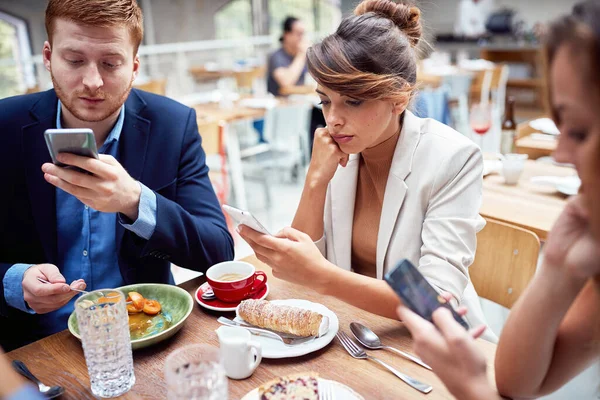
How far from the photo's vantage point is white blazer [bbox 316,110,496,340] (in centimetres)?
130

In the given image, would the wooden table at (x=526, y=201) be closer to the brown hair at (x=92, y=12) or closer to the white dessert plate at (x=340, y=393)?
the white dessert plate at (x=340, y=393)

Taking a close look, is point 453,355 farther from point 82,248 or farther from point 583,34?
point 82,248

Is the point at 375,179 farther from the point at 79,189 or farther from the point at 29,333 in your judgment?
the point at 29,333

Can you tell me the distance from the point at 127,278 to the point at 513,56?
8907mm

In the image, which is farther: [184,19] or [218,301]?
[184,19]

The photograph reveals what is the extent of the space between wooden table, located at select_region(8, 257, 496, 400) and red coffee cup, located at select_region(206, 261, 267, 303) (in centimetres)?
7

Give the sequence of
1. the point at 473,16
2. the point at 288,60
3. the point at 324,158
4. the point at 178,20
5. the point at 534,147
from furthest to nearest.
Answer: the point at 178,20, the point at 473,16, the point at 288,60, the point at 534,147, the point at 324,158

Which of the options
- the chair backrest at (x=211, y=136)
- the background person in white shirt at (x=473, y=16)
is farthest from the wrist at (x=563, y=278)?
the background person in white shirt at (x=473, y=16)

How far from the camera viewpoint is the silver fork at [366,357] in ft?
3.15

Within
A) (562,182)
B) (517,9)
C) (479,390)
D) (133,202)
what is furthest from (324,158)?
(517,9)

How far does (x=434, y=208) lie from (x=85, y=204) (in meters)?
0.94

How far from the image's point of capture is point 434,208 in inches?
55.1

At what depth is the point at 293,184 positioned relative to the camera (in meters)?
5.11

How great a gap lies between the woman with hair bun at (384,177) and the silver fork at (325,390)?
28cm
